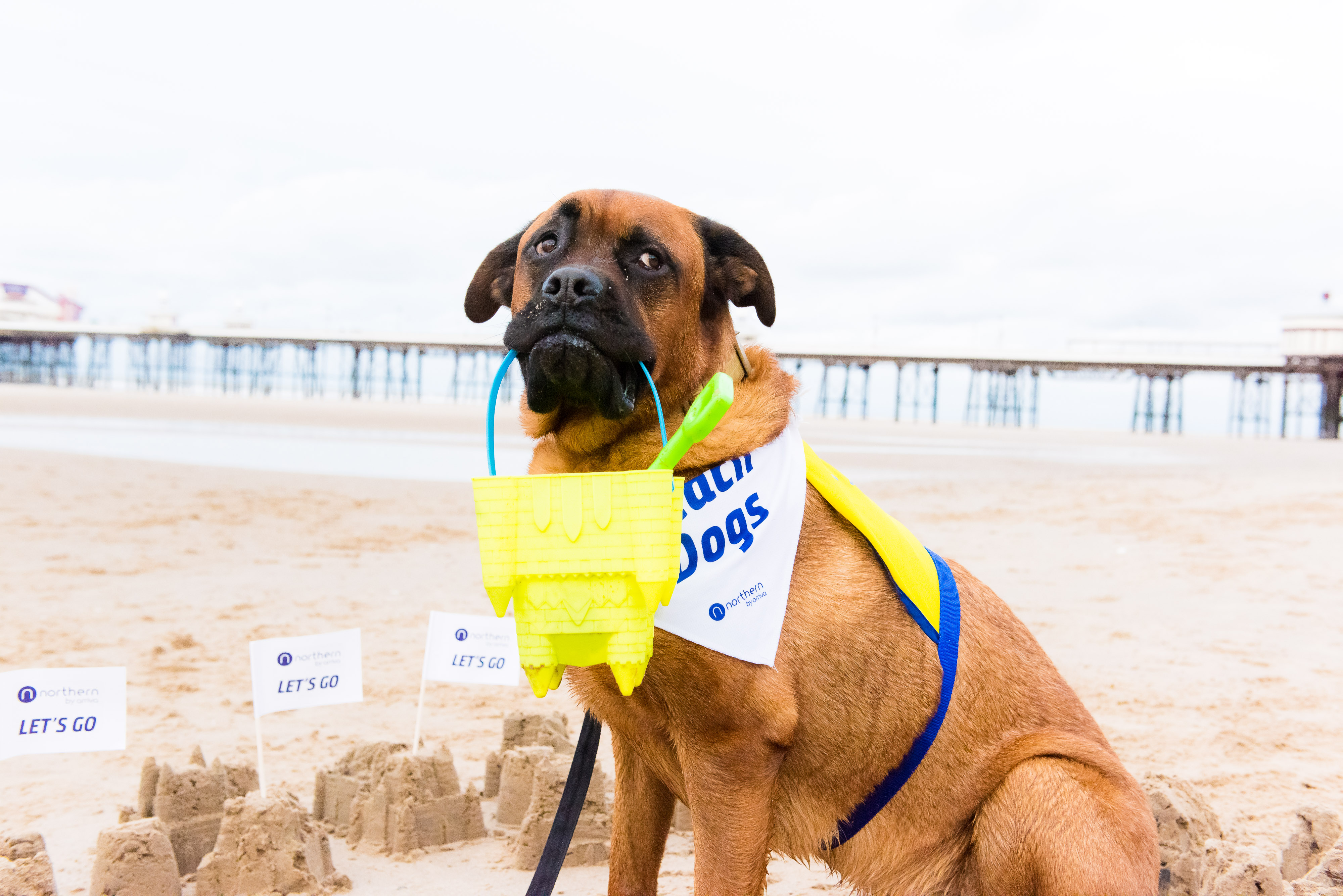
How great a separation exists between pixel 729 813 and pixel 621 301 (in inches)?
52.5

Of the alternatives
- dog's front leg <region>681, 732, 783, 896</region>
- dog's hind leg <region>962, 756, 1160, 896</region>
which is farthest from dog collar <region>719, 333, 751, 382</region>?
dog's hind leg <region>962, 756, 1160, 896</region>

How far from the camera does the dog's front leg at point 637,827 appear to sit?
2.70 m

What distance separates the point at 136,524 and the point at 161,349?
262 feet

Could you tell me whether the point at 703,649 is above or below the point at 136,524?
above

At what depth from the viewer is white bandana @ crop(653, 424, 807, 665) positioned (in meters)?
2.29

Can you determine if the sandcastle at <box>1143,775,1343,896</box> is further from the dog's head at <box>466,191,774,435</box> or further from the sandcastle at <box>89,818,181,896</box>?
the sandcastle at <box>89,818,181,896</box>

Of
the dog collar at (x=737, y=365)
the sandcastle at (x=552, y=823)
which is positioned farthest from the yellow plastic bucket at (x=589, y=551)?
the sandcastle at (x=552, y=823)

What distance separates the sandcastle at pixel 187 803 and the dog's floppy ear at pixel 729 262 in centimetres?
284

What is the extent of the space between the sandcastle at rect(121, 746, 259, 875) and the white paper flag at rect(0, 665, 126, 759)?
31cm

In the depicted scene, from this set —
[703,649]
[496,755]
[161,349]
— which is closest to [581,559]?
[703,649]

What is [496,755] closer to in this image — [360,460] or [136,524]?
[136,524]

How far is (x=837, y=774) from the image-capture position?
249cm

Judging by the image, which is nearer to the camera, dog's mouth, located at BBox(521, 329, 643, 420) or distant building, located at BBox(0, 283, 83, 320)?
dog's mouth, located at BBox(521, 329, 643, 420)

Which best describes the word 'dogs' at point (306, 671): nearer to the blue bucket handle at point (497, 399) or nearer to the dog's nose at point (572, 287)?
the blue bucket handle at point (497, 399)
